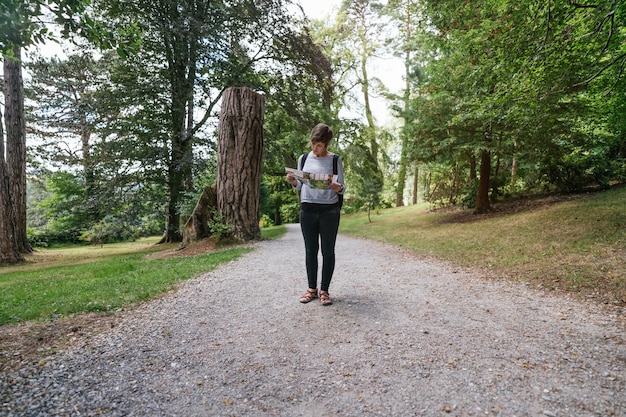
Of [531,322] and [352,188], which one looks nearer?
[531,322]

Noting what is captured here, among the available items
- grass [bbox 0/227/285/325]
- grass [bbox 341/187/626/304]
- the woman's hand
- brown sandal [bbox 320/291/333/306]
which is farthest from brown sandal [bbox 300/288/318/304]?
grass [bbox 341/187/626/304]

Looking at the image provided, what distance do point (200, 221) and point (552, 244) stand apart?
30.3ft

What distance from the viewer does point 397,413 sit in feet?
5.96

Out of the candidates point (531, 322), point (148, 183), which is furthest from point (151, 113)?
point (531, 322)

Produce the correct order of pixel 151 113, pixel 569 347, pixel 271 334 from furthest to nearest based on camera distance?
pixel 151 113 → pixel 271 334 → pixel 569 347

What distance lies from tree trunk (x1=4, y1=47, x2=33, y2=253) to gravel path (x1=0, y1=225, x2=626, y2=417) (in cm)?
1057

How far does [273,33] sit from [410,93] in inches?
237

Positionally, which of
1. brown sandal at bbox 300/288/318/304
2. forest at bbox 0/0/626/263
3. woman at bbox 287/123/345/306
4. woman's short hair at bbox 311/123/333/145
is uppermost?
forest at bbox 0/0/626/263

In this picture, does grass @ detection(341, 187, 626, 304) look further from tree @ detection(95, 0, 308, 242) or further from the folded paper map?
tree @ detection(95, 0, 308, 242)

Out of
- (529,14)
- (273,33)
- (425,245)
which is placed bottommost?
(425,245)

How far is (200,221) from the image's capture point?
1015 cm

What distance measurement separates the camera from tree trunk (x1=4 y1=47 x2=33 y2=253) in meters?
10.1

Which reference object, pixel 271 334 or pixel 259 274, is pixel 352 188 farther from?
pixel 271 334

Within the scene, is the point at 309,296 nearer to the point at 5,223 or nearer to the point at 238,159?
the point at 238,159
